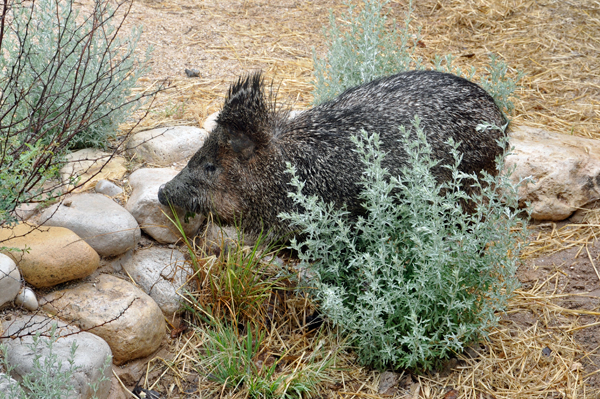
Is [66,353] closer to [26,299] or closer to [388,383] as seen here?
[26,299]

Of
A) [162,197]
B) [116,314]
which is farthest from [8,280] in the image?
[162,197]

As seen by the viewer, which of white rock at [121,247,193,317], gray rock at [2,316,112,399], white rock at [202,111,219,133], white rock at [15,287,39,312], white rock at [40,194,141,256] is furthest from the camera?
white rock at [202,111,219,133]

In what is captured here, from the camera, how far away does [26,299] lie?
3236mm

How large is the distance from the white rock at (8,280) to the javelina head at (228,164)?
41.3 inches

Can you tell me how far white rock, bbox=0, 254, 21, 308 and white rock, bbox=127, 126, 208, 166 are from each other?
1619 mm

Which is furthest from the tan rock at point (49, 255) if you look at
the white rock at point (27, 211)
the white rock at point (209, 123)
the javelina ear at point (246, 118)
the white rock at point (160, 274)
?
the white rock at point (209, 123)

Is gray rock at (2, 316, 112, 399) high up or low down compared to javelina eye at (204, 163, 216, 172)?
down

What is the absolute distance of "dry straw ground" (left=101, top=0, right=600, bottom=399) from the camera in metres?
3.40

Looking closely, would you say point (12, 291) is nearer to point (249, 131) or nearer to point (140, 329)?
point (140, 329)

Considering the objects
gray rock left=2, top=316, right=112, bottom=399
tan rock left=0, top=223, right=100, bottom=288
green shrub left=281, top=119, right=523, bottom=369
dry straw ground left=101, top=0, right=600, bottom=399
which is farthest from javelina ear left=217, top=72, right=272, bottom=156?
gray rock left=2, top=316, right=112, bottom=399

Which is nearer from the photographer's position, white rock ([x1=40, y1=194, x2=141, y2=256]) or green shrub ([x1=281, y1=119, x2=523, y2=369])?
green shrub ([x1=281, y1=119, x2=523, y2=369])

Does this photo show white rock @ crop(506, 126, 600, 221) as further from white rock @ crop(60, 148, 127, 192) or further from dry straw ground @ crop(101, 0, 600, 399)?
white rock @ crop(60, 148, 127, 192)

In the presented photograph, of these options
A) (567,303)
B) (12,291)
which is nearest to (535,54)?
(567,303)

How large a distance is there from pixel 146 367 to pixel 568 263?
9.69 ft
